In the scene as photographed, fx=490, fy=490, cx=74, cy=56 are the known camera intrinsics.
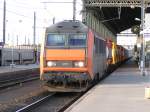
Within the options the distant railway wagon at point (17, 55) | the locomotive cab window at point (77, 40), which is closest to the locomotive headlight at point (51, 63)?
the locomotive cab window at point (77, 40)

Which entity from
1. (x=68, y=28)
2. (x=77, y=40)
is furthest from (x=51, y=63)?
(x=68, y=28)

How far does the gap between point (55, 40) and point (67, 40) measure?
55 centimetres

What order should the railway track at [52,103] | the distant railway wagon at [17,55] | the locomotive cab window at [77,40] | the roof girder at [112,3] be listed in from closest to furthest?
the railway track at [52,103] < the locomotive cab window at [77,40] < the roof girder at [112,3] < the distant railway wagon at [17,55]

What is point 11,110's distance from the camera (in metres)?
16.5

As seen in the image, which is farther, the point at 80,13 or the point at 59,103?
the point at 80,13

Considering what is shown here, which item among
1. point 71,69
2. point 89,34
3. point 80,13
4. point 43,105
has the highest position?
point 80,13

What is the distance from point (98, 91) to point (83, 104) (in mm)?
5444

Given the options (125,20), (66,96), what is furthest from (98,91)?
(125,20)

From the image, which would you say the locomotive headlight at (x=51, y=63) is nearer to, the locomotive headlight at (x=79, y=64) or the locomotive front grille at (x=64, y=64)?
the locomotive front grille at (x=64, y=64)

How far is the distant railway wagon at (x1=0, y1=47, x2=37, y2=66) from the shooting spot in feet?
221

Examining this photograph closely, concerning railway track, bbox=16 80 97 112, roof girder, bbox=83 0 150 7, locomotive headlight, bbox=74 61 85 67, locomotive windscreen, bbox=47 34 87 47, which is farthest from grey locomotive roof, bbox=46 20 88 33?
roof girder, bbox=83 0 150 7

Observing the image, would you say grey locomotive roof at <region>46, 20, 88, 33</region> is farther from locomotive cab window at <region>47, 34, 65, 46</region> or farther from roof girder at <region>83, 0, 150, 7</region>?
roof girder at <region>83, 0, 150, 7</region>

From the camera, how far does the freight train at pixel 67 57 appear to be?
69.8ft

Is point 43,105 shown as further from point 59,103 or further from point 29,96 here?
point 29,96
